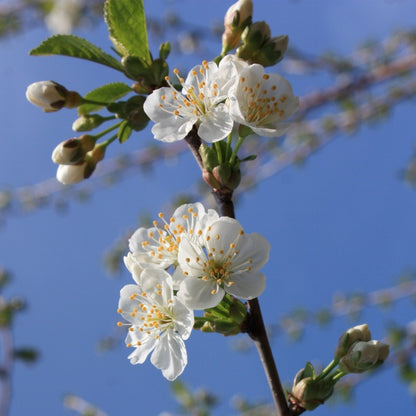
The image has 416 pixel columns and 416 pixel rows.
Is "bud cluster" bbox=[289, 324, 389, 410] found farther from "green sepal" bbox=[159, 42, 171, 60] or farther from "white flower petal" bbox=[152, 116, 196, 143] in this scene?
"green sepal" bbox=[159, 42, 171, 60]

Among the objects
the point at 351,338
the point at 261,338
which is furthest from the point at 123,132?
the point at 351,338

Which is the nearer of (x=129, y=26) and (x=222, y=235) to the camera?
(x=222, y=235)

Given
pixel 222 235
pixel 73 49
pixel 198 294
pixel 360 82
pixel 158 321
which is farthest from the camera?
pixel 360 82

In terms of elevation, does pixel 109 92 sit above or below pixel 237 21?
below

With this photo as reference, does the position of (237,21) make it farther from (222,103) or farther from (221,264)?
(221,264)

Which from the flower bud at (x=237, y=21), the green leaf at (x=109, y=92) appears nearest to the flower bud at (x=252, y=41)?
the flower bud at (x=237, y=21)

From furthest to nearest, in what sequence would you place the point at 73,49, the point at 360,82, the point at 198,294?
the point at 360,82
the point at 73,49
the point at 198,294

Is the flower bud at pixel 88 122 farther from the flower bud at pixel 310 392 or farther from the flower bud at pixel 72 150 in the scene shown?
the flower bud at pixel 310 392
